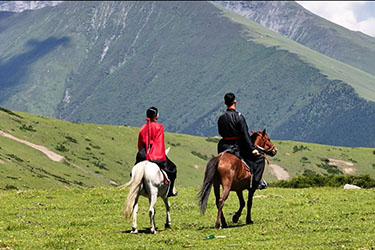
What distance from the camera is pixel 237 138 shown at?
997 inches

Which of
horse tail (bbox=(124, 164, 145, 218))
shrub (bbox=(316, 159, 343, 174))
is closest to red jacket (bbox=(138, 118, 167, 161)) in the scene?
horse tail (bbox=(124, 164, 145, 218))

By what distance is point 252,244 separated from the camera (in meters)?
20.5

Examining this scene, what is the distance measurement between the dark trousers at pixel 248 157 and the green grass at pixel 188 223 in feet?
6.16

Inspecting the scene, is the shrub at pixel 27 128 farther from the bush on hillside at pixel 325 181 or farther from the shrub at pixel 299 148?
the bush on hillside at pixel 325 181

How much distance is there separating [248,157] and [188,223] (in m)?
3.68

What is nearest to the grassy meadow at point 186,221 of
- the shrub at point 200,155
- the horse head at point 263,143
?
the horse head at point 263,143

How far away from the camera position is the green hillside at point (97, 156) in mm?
98806

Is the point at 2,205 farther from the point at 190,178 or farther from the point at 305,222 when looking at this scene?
the point at 190,178

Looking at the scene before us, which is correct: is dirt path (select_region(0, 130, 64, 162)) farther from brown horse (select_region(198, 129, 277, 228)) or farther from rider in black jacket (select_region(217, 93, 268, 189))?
brown horse (select_region(198, 129, 277, 228))

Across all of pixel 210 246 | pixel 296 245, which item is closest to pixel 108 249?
pixel 210 246

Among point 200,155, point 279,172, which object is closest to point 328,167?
point 279,172

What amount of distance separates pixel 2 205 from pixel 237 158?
1442cm

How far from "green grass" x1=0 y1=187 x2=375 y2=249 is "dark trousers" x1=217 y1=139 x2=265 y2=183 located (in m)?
1.88

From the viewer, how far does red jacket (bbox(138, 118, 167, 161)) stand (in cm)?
2478
